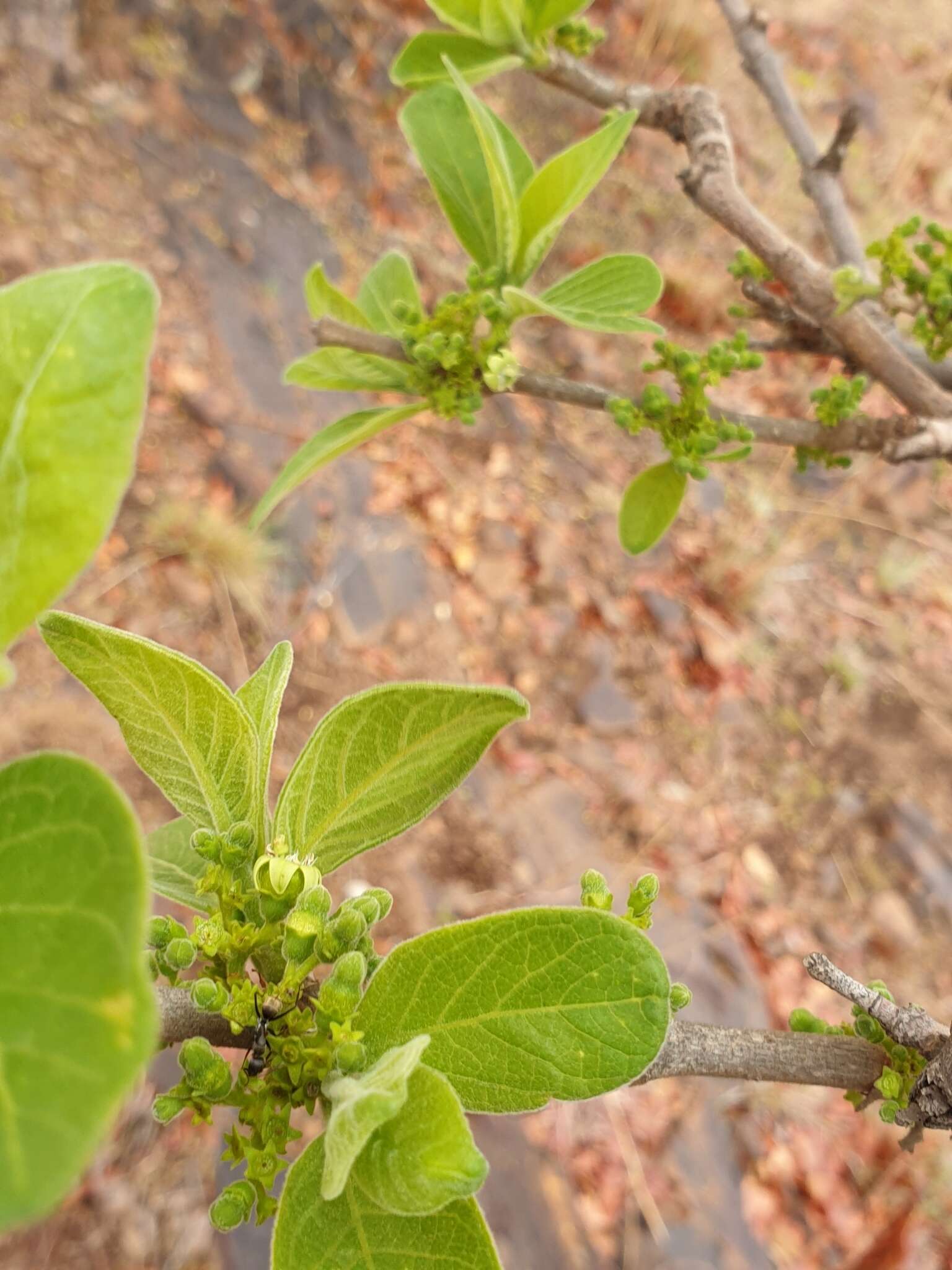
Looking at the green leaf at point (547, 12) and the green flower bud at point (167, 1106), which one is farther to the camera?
the green leaf at point (547, 12)

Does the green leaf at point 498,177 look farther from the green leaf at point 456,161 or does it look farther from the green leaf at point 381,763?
the green leaf at point 381,763

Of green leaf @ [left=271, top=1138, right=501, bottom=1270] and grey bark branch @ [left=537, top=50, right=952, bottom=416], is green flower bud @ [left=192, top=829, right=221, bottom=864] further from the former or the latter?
grey bark branch @ [left=537, top=50, right=952, bottom=416]

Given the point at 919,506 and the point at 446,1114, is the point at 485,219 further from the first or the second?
the point at 919,506

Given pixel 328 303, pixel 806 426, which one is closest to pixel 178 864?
pixel 328 303

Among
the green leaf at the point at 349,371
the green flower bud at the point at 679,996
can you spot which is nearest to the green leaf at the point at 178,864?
the green flower bud at the point at 679,996

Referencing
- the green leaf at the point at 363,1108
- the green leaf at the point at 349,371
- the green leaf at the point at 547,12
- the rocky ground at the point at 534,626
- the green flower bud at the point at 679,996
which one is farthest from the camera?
the rocky ground at the point at 534,626

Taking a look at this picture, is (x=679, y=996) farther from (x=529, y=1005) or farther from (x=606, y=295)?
(x=606, y=295)
